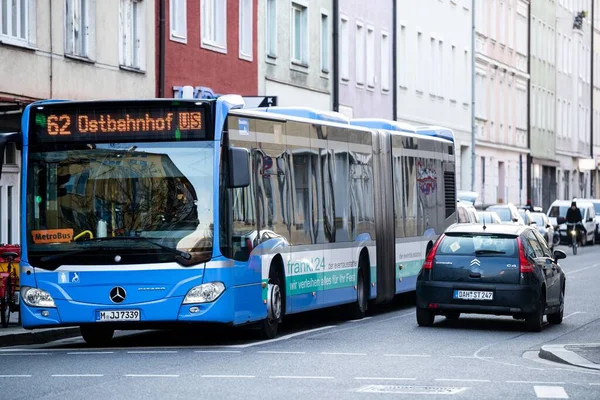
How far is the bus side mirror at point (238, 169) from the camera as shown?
17609 millimetres

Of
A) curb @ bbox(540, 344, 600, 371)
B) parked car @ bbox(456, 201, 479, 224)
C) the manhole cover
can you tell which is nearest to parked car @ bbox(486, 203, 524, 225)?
parked car @ bbox(456, 201, 479, 224)

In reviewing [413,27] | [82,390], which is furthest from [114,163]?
[413,27]

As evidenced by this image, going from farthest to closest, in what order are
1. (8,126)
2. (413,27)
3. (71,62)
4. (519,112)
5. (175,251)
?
(519,112) < (413,27) < (71,62) < (8,126) < (175,251)

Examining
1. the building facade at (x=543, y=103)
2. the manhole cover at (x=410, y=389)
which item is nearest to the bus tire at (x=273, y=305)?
the manhole cover at (x=410, y=389)

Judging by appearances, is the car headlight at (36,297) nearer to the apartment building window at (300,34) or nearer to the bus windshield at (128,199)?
the bus windshield at (128,199)

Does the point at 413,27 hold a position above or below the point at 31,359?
above

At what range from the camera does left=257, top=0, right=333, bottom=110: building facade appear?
39938 mm

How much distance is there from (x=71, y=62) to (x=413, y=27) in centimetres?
2815

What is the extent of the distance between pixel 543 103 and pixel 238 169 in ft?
218

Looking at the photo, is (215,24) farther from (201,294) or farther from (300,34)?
(201,294)

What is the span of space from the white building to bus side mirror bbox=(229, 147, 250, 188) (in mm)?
36010

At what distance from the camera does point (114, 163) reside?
A: 697 inches

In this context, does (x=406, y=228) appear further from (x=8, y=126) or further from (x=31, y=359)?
(x=31, y=359)

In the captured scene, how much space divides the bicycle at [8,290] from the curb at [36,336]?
1.97 ft
